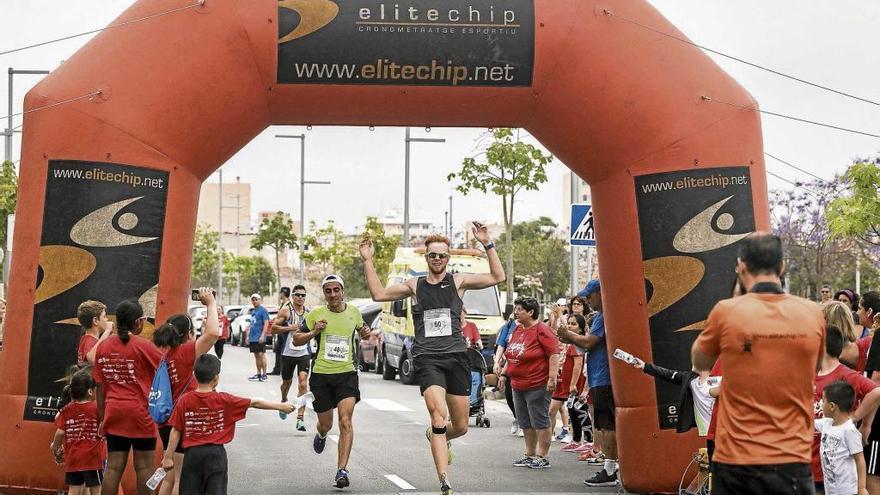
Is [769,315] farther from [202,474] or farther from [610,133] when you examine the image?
[610,133]

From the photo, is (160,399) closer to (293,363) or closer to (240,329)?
(293,363)

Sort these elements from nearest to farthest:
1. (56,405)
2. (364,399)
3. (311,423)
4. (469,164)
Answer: (56,405), (311,423), (364,399), (469,164)

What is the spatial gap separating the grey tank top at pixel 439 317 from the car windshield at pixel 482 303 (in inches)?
610

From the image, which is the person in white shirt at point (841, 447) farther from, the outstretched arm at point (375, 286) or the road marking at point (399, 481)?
the road marking at point (399, 481)

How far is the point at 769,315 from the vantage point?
614 cm

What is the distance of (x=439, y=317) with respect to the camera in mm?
11188

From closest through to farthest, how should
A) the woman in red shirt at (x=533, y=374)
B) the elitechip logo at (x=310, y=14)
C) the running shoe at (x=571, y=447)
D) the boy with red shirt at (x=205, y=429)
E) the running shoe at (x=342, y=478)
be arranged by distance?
the boy with red shirt at (x=205, y=429) → the elitechip logo at (x=310, y=14) → the running shoe at (x=342, y=478) → the woman in red shirt at (x=533, y=374) → the running shoe at (x=571, y=447)

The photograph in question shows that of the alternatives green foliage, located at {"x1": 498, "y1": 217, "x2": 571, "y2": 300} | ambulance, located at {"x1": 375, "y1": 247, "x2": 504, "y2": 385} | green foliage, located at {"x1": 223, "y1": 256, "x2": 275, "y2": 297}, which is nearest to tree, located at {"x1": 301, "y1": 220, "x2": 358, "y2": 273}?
green foliage, located at {"x1": 498, "y1": 217, "x2": 571, "y2": 300}

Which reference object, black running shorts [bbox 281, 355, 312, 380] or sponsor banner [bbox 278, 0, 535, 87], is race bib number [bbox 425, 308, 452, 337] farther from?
black running shorts [bbox 281, 355, 312, 380]

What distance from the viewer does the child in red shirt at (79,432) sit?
958cm

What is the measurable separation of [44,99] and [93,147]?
605 millimetres

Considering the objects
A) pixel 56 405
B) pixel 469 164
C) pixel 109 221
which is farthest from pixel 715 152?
pixel 469 164

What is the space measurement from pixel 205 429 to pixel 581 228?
1060 centimetres

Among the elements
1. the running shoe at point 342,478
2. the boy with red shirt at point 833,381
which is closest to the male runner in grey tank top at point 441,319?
the running shoe at point 342,478
